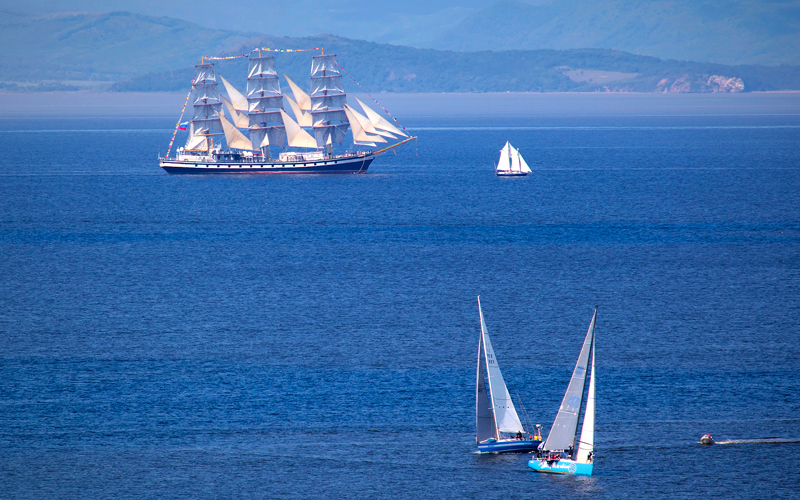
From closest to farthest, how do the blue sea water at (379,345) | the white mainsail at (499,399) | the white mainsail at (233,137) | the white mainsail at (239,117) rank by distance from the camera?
the white mainsail at (499,399)
the blue sea water at (379,345)
the white mainsail at (233,137)
the white mainsail at (239,117)

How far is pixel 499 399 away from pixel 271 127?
135 m

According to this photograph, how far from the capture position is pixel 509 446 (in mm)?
47969

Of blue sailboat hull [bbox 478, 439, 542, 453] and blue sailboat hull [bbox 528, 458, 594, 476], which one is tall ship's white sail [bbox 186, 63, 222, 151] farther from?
blue sailboat hull [bbox 528, 458, 594, 476]

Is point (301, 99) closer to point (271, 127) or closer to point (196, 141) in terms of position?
point (271, 127)

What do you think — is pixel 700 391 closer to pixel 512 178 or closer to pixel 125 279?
pixel 125 279

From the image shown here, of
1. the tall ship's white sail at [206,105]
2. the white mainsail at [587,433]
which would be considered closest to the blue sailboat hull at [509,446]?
the white mainsail at [587,433]

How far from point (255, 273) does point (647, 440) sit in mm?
51249

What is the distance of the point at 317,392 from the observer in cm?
5684

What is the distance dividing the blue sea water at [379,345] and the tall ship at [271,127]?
131 ft

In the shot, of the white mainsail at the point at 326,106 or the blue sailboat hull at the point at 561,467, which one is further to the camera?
the white mainsail at the point at 326,106

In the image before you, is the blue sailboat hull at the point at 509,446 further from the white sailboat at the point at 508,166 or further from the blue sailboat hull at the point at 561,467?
the white sailboat at the point at 508,166

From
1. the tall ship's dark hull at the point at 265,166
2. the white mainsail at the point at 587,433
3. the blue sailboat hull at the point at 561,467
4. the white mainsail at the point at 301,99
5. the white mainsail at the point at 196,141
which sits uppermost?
the white mainsail at the point at 301,99

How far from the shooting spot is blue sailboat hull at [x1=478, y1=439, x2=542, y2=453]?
156ft

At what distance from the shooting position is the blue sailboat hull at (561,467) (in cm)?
4616
